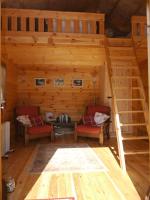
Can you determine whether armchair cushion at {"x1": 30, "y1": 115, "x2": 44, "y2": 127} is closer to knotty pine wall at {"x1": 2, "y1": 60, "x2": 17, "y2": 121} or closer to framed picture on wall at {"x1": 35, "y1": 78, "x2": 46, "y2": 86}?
knotty pine wall at {"x1": 2, "y1": 60, "x2": 17, "y2": 121}

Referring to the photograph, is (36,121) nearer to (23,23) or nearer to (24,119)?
(24,119)

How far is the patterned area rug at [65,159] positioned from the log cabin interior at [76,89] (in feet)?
0.07

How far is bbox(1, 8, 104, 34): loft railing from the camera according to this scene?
4.64m

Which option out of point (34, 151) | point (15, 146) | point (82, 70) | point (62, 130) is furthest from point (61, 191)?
point (82, 70)

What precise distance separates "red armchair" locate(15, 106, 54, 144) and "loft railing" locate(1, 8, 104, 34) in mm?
2141

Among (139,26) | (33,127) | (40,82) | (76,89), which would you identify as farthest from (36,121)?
(139,26)

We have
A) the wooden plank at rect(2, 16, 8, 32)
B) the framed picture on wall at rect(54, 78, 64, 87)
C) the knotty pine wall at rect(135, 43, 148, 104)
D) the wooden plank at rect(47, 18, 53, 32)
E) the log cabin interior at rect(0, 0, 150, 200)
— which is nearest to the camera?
the log cabin interior at rect(0, 0, 150, 200)

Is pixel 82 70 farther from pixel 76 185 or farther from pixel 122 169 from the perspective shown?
pixel 76 185

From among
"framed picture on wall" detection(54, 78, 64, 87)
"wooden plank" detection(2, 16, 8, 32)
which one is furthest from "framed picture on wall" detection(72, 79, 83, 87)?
"wooden plank" detection(2, 16, 8, 32)

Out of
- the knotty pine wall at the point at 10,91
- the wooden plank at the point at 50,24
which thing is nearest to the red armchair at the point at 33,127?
the knotty pine wall at the point at 10,91

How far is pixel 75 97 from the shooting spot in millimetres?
6840

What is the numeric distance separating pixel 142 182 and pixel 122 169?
46 centimetres

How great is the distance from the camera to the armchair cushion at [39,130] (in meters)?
5.03

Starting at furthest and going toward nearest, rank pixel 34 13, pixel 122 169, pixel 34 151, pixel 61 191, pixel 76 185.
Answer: pixel 34 13
pixel 34 151
pixel 122 169
pixel 76 185
pixel 61 191
